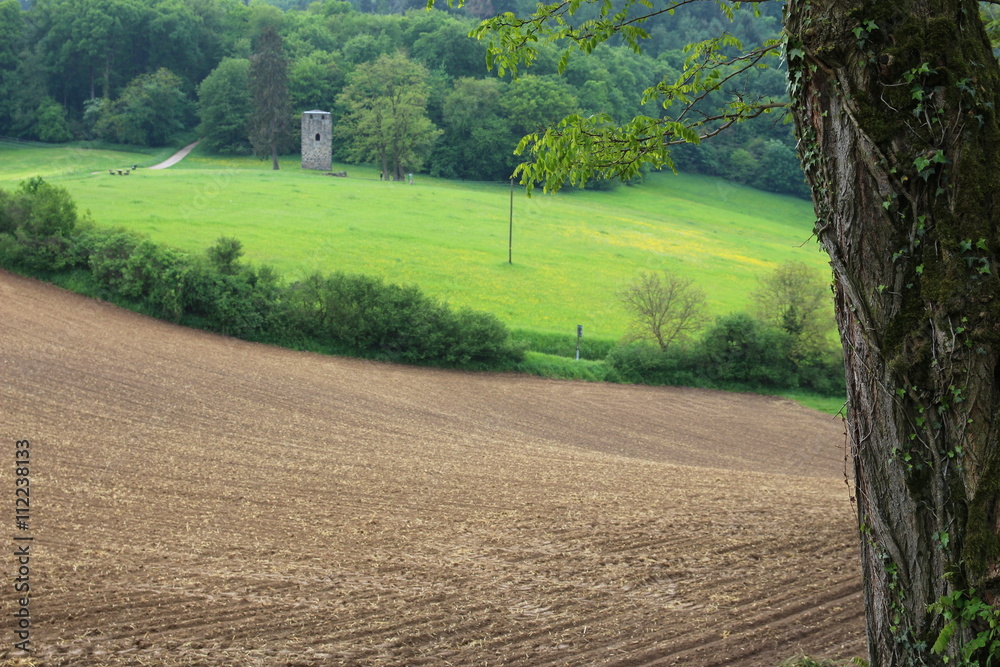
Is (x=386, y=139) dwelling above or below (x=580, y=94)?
below

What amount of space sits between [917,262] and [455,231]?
47.2 m

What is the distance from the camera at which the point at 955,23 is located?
14.8 feet

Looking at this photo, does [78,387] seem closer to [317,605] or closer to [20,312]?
[20,312]

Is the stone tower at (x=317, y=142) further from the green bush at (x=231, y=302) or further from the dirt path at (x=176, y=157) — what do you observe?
the green bush at (x=231, y=302)

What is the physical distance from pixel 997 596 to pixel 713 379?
27.5 meters

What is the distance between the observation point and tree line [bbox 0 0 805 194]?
80.2 meters

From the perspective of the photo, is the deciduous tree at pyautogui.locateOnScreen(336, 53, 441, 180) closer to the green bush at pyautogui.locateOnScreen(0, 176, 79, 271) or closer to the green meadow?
the green meadow

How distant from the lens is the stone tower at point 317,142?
255 ft

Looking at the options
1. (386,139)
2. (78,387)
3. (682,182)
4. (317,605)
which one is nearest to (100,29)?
(386,139)

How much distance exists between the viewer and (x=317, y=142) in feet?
257

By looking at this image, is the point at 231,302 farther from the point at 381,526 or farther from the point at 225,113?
the point at 225,113

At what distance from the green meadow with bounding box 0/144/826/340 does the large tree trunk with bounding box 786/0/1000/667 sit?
97.9 feet

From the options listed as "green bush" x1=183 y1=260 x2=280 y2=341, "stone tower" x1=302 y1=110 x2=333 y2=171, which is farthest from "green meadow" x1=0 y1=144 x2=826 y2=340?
"green bush" x1=183 y1=260 x2=280 y2=341

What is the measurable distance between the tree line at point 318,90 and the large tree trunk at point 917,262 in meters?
69.5
